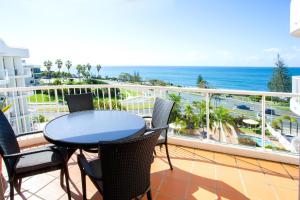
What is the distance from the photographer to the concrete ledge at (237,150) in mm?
3102

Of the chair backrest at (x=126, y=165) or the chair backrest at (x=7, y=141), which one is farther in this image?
the chair backrest at (x=7, y=141)

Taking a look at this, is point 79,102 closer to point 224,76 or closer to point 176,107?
point 176,107

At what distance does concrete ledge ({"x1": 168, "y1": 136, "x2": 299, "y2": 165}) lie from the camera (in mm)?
3102

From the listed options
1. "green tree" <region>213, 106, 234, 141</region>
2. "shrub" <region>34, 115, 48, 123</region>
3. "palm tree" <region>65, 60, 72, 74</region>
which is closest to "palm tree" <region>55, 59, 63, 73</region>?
"palm tree" <region>65, 60, 72, 74</region>

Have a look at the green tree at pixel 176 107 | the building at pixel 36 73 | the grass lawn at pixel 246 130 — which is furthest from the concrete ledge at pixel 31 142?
the building at pixel 36 73

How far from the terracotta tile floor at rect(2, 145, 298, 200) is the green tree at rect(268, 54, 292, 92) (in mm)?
19615

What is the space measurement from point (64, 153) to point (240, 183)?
2152 millimetres

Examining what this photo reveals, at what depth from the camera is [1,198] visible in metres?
0.68

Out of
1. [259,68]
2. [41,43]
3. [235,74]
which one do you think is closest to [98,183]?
[41,43]

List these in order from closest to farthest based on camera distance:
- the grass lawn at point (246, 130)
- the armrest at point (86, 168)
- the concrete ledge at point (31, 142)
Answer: the armrest at point (86, 168) → the concrete ledge at point (31, 142) → the grass lawn at point (246, 130)

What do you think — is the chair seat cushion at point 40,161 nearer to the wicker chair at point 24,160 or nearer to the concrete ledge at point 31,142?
the wicker chair at point 24,160

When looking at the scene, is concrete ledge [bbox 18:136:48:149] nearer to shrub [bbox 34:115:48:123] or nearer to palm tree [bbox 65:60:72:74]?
shrub [bbox 34:115:48:123]

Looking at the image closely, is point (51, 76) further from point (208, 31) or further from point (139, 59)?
point (208, 31)

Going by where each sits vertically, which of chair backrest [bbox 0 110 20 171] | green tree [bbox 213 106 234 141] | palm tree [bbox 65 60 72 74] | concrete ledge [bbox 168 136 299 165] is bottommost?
concrete ledge [bbox 168 136 299 165]
